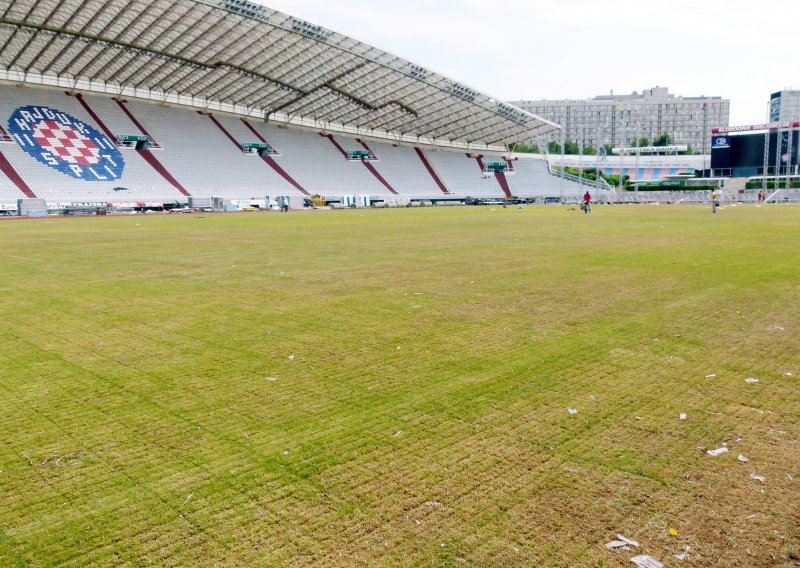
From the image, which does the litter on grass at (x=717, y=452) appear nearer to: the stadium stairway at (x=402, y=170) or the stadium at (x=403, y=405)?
the stadium at (x=403, y=405)

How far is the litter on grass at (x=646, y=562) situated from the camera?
10.7ft

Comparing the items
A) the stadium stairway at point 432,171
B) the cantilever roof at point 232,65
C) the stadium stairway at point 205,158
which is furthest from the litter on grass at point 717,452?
the stadium stairway at point 432,171

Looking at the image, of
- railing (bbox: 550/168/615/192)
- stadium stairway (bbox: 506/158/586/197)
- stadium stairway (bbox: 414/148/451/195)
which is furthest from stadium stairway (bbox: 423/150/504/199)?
railing (bbox: 550/168/615/192)

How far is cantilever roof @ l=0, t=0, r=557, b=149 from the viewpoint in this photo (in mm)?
51531

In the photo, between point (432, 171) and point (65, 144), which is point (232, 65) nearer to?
point (65, 144)

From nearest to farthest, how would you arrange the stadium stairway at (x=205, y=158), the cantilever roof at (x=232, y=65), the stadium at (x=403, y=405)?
the stadium at (x=403, y=405)
the cantilever roof at (x=232, y=65)
the stadium stairway at (x=205, y=158)

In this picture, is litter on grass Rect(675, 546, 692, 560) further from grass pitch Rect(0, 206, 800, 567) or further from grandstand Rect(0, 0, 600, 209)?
grandstand Rect(0, 0, 600, 209)

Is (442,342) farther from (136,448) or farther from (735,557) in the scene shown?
(735,557)

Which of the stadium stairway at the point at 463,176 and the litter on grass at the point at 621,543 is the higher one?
the stadium stairway at the point at 463,176

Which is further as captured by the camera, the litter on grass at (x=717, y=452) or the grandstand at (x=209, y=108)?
the grandstand at (x=209, y=108)

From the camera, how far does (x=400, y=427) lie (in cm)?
502

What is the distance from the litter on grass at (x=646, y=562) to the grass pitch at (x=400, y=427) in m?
0.07

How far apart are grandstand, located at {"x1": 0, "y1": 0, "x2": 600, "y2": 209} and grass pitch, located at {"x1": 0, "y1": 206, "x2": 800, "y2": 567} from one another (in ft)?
164

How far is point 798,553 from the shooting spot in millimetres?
3354
